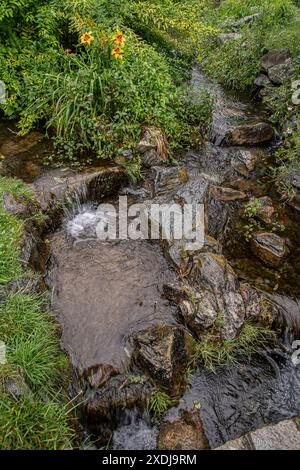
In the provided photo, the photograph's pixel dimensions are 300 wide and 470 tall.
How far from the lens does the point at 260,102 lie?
8.26 m

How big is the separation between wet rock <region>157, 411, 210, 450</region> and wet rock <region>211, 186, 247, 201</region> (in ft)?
10.6

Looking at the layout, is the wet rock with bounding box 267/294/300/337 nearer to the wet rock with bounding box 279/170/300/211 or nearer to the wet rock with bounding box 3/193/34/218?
the wet rock with bounding box 279/170/300/211

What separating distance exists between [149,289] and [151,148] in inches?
100.0

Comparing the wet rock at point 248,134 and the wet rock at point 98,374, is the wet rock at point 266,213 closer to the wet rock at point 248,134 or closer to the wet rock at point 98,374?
the wet rock at point 248,134

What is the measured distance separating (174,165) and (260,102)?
148 inches

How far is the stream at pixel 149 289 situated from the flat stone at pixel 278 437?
45cm

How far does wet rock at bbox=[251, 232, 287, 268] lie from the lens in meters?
4.62

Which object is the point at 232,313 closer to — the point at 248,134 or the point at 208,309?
the point at 208,309

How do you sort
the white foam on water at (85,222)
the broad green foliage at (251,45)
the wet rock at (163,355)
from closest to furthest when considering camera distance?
the wet rock at (163,355), the white foam on water at (85,222), the broad green foliage at (251,45)

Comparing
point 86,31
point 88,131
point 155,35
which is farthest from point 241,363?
point 155,35

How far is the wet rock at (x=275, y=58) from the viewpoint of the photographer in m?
8.27

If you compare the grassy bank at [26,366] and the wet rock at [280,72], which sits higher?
the wet rock at [280,72]

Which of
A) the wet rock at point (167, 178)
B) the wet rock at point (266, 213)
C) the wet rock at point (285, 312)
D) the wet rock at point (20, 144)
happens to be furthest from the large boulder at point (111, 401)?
the wet rock at point (20, 144)

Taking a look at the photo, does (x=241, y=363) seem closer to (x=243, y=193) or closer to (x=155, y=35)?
(x=243, y=193)
